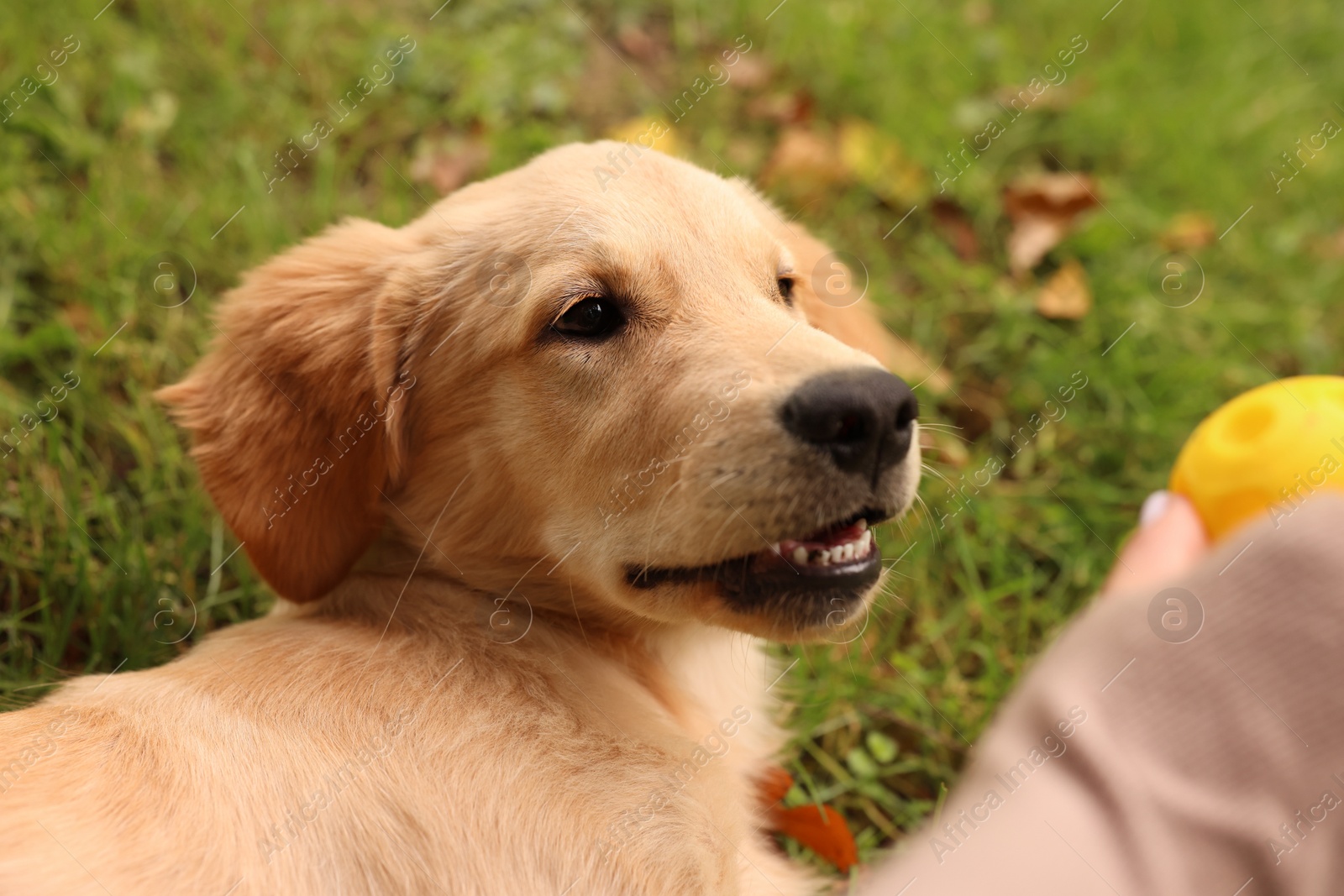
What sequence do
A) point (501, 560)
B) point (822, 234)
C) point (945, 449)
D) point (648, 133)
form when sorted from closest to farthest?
point (501, 560)
point (945, 449)
point (648, 133)
point (822, 234)

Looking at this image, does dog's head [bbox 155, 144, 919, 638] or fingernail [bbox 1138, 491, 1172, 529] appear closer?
dog's head [bbox 155, 144, 919, 638]

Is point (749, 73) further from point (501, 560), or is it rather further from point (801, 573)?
point (801, 573)

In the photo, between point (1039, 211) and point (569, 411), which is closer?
point (569, 411)

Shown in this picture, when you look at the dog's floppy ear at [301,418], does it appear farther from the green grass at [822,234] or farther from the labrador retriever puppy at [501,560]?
the green grass at [822,234]

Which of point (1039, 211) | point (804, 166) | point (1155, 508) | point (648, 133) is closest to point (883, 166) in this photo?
point (804, 166)

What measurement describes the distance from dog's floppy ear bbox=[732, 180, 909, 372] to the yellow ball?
935mm

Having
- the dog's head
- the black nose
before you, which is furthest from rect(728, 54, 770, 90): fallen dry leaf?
the black nose

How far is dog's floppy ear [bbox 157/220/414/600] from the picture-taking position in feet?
7.50

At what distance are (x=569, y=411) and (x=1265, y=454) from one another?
1804 mm

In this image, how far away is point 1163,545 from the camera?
273 cm

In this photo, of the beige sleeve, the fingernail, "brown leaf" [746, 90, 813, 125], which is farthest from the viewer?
"brown leaf" [746, 90, 813, 125]

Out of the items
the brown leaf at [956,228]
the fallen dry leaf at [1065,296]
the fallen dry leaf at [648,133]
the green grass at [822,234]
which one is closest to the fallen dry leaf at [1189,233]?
the green grass at [822,234]

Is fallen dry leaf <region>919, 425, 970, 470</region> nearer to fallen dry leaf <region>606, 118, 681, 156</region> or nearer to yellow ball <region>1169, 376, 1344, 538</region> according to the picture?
yellow ball <region>1169, 376, 1344, 538</region>

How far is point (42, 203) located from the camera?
11.5 feet
